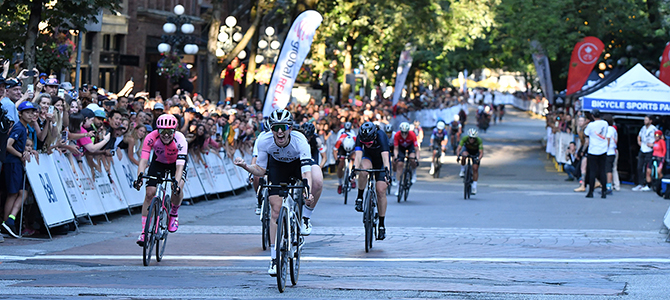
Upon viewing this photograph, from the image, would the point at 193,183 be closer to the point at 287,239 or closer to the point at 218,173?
the point at 218,173

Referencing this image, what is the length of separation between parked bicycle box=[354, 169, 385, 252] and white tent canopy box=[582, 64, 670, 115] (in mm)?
14891

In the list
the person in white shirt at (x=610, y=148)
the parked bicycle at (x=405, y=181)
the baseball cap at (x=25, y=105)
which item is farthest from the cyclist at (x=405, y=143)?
the baseball cap at (x=25, y=105)

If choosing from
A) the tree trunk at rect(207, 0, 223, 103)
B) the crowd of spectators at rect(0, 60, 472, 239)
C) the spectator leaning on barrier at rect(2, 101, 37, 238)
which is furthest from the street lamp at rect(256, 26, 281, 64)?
the spectator leaning on barrier at rect(2, 101, 37, 238)

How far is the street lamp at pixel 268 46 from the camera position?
3412cm

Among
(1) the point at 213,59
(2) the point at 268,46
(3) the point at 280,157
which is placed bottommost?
(3) the point at 280,157

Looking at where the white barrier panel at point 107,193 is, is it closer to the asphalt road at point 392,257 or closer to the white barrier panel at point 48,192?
the asphalt road at point 392,257

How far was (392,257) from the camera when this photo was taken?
40.4ft

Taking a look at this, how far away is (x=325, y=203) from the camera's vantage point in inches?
837

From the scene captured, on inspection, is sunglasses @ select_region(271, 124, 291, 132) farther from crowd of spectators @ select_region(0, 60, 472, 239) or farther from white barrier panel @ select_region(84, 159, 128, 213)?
white barrier panel @ select_region(84, 159, 128, 213)

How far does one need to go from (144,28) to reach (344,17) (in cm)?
Result: 731

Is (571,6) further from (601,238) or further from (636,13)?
(601,238)

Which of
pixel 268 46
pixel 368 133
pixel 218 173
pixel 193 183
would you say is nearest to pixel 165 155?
pixel 368 133

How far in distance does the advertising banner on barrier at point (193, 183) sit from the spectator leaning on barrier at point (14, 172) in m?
6.68

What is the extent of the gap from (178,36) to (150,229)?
62.6 feet
